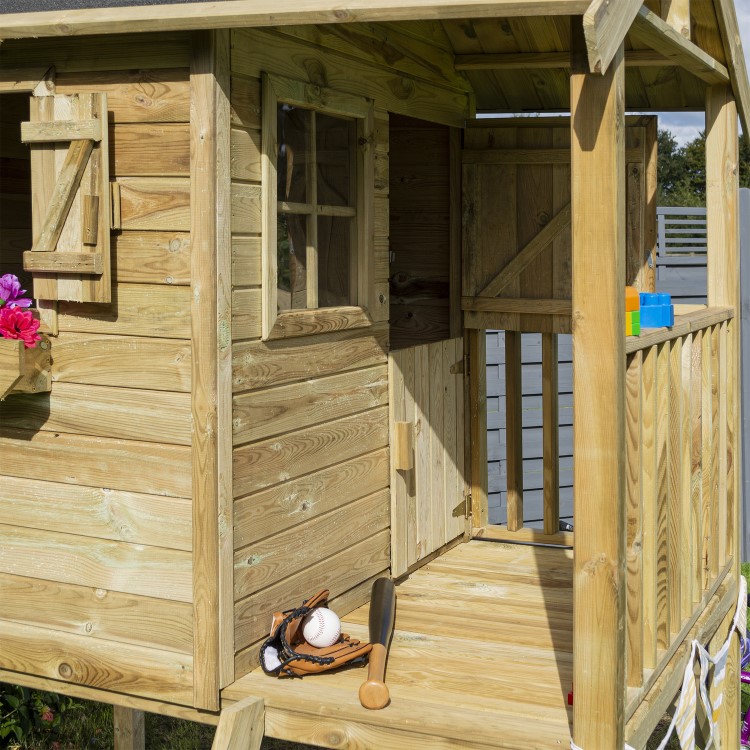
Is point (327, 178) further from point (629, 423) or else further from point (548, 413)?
point (548, 413)

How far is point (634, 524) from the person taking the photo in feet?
10.8

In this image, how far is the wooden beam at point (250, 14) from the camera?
9.50 ft

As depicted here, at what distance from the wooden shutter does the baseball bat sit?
1435 mm

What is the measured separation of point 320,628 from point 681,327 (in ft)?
5.27

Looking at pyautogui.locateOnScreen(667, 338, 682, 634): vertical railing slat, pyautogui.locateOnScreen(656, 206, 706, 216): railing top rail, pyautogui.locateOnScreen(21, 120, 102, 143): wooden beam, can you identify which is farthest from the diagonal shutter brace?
pyautogui.locateOnScreen(656, 206, 706, 216): railing top rail

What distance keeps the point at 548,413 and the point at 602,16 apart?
3257 millimetres

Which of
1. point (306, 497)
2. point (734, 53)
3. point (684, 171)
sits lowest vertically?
point (306, 497)

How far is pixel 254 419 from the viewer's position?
12.1 feet

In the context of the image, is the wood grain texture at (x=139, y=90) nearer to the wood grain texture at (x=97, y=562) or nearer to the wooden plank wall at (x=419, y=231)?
the wood grain texture at (x=97, y=562)

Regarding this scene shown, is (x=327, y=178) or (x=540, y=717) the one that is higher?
(x=327, y=178)

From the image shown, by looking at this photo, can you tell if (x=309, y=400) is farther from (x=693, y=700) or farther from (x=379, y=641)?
(x=693, y=700)

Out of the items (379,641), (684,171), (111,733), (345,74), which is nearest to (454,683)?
(379,641)

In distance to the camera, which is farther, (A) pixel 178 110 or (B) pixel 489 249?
(B) pixel 489 249

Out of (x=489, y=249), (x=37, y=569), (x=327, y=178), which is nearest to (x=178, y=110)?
(x=327, y=178)
